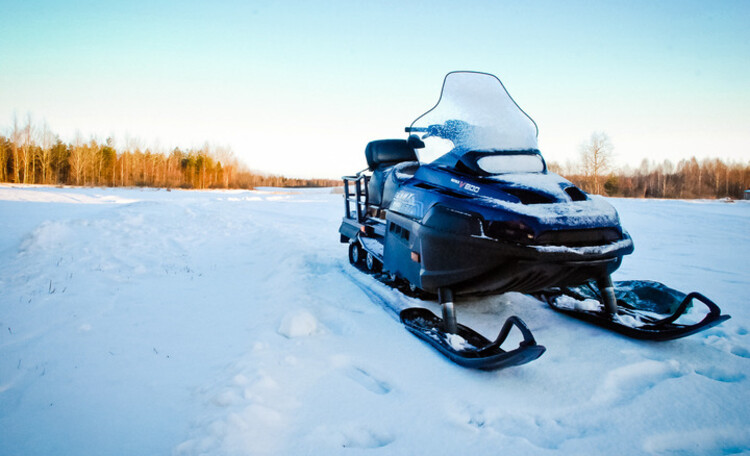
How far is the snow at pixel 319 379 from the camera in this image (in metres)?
1.61

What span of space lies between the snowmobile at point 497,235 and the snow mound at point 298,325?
0.72m

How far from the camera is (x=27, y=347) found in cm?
254

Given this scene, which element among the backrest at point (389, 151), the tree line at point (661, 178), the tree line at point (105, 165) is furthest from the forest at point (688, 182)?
the tree line at point (105, 165)

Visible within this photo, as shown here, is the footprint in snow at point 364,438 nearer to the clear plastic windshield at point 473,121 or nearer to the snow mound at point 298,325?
the snow mound at point 298,325

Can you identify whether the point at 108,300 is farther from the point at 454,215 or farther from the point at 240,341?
the point at 454,215

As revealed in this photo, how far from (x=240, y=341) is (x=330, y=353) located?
0.70 metres

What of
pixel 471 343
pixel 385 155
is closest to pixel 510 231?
pixel 471 343

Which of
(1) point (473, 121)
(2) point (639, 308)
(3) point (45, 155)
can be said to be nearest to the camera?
(1) point (473, 121)

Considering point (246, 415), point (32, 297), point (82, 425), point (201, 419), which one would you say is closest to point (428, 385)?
point (246, 415)

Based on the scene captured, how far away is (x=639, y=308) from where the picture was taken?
323 centimetres

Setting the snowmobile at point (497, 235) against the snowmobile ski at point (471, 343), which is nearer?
the snowmobile ski at point (471, 343)

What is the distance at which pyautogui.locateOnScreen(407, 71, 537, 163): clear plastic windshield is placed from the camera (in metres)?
2.83

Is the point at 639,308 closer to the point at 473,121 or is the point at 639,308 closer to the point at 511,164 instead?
the point at 511,164

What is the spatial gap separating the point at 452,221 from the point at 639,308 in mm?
2166
